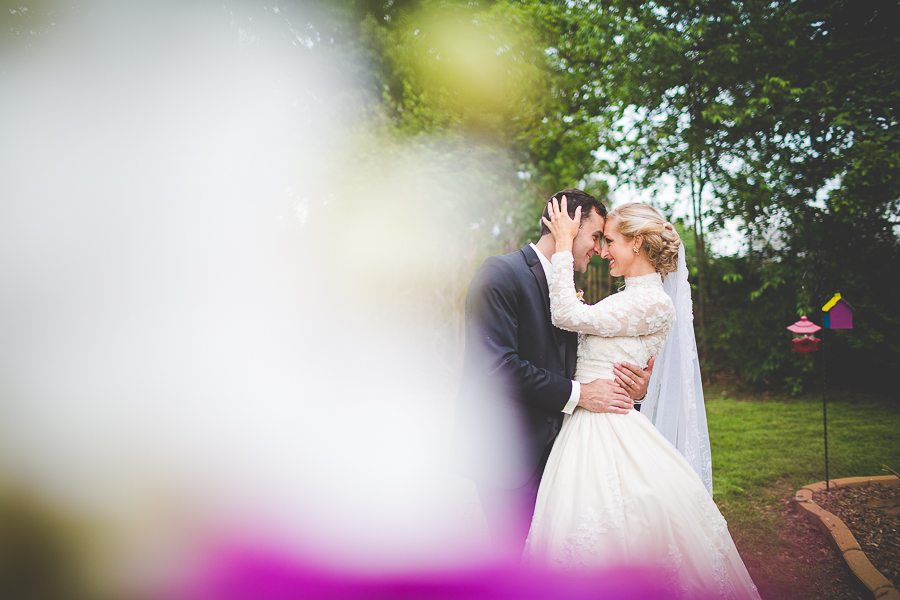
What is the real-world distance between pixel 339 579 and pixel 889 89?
7.74m

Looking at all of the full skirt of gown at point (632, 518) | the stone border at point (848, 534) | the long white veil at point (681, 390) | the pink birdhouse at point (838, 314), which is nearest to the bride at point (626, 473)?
the full skirt of gown at point (632, 518)

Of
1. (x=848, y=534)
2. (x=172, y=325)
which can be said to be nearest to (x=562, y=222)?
(x=172, y=325)

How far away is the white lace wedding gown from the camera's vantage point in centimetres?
180

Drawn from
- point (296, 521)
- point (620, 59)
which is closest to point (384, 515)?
point (296, 521)

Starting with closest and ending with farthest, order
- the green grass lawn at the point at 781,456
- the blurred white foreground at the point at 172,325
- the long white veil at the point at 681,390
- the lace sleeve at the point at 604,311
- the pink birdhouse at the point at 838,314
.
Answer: the blurred white foreground at the point at 172,325 → the lace sleeve at the point at 604,311 → the long white veil at the point at 681,390 → the green grass lawn at the point at 781,456 → the pink birdhouse at the point at 838,314

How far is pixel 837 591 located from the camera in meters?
2.64

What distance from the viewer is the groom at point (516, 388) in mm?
2064

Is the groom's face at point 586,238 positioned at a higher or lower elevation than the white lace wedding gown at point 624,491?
higher

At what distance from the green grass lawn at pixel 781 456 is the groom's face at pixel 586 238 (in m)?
2.23

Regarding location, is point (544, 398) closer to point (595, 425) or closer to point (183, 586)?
point (595, 425)

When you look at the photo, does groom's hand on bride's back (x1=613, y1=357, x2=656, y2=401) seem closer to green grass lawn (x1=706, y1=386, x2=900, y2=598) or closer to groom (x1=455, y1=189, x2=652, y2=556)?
groom (x1=455, y1=189, x2=652, y2=556)

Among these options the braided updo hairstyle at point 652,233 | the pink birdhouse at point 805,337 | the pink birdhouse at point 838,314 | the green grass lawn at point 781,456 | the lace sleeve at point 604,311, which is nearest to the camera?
the lace sleeve at point 604,311

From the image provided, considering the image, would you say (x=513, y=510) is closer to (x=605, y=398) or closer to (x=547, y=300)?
(x=605, y=398)

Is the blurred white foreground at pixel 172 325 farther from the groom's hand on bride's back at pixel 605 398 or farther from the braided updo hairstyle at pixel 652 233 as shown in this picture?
the braided updo hairstyle at pixel 652 233
